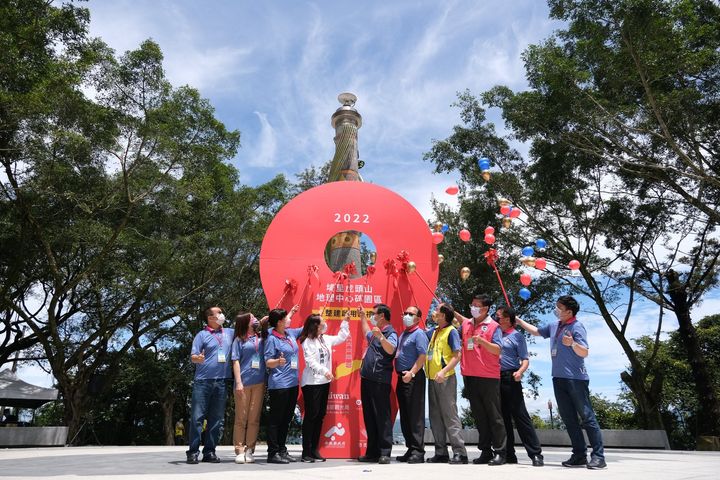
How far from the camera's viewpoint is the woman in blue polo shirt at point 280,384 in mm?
4996

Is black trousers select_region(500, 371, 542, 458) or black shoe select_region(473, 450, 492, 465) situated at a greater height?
black trousers select_region(500, 371, 542, 458)

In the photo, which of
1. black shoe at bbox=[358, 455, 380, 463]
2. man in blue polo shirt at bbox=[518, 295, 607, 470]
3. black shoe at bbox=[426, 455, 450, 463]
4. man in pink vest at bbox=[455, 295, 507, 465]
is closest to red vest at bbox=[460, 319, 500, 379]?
man in pink vest at bbox=[455, 295, 507, 465]

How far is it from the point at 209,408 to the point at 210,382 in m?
0.24

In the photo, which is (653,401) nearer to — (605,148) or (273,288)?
(605,148)

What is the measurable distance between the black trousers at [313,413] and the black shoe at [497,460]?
5.30 feet

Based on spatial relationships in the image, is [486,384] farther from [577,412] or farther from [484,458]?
[577,412]

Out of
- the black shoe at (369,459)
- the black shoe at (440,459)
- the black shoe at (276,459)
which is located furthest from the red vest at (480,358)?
the black shoe at (276,459)

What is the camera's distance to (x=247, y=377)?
209 inches

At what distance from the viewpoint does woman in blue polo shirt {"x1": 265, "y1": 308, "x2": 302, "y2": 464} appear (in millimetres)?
4996

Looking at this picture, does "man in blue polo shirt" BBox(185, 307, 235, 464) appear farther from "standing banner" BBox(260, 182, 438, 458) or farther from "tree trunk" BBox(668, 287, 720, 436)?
"tree trunk" BBox(668, 287, 720, 436)

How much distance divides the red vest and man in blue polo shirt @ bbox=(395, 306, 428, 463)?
1.30ft

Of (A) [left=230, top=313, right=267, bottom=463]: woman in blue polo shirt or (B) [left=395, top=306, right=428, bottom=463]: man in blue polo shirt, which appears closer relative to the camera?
(B) [left=395, top=306, right=428, bottom=463]: man in blue polo shirt

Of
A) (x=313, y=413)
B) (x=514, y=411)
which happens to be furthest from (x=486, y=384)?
(x=313, y=413)

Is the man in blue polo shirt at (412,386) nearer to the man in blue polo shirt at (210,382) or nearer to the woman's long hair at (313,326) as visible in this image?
the woman's long hair at (313,326)
